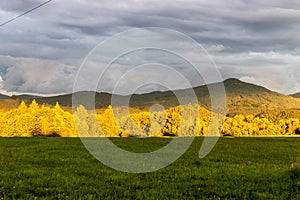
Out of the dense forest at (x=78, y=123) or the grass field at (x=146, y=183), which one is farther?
the dense forest at (x=78, y=123)

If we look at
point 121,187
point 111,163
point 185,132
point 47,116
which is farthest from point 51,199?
point 47,116

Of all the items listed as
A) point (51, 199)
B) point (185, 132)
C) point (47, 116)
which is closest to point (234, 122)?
point (185, 132)

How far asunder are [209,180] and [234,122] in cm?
13957

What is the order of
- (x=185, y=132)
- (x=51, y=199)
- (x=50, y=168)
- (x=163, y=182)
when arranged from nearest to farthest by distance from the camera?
(x=51, y=199) → (x=163, y=182) → (x=50, y=168) → (x=185, y=132)

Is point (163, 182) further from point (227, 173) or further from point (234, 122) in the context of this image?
point (234, 122)

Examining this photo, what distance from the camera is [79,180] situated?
64.6 ft

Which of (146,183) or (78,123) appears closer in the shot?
(146,183)

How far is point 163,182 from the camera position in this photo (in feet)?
64.1

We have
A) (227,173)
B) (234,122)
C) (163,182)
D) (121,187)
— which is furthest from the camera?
(234,122)

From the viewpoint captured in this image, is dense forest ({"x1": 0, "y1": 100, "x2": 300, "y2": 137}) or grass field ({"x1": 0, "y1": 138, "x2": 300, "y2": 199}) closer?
grass field ({"x1": 0, "y1": 138, "x2": 300, "y2": 199})

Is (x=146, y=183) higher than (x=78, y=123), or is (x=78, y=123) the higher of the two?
(x=146, y=183)

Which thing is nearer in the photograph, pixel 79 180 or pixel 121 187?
pixel 121 187

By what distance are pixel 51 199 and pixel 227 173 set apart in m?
10.7

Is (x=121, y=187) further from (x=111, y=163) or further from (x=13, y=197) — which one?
(x=111, y=163)
